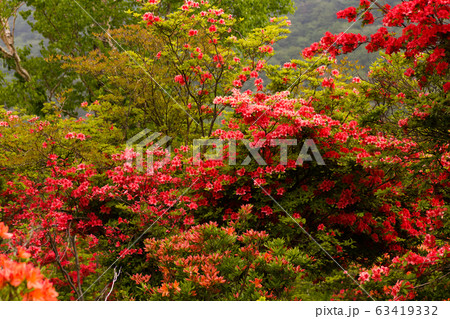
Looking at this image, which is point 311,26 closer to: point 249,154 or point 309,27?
point 309,27

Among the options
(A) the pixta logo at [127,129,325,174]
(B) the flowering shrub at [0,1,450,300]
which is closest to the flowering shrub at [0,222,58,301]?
(B) the flowering shrub at [0,1,450,300]

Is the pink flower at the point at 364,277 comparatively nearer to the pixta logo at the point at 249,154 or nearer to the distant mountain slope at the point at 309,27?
the pixta logo at the point at 249,154

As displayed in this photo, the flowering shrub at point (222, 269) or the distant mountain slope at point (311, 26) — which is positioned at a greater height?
the flowering shrub at point (222, 269)

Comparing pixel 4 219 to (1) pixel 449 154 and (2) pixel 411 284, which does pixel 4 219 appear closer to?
(2) pixel 411 284

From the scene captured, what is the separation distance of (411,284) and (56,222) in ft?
15.0

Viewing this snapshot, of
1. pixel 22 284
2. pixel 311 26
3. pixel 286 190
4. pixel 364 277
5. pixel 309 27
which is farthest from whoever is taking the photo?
pixel 311 26

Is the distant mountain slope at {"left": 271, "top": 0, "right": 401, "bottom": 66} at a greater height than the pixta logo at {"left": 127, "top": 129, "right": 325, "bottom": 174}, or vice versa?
the pixta logo at {"left": 127, "top": 129, "right": 325, "bottom": 174}

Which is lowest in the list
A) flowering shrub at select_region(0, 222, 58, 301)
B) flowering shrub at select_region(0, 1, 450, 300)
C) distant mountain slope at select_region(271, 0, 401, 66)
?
distant mountain slope at select_region(271, 0, 401, 66)

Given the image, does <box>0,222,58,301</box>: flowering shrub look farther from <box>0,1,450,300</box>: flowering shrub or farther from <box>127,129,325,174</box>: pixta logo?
<box>127,129,325,174</box>: pixta logo

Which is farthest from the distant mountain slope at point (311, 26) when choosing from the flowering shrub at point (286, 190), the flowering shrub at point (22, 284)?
the flowering shrub at point (22, 284)

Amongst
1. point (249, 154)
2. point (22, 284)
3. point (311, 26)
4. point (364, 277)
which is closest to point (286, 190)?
point (249, 154)

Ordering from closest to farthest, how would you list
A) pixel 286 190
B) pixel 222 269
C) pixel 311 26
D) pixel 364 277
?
pixel 222 269
pixel 364 277
pixel 286 190
pixel 311 26

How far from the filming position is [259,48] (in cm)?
858
